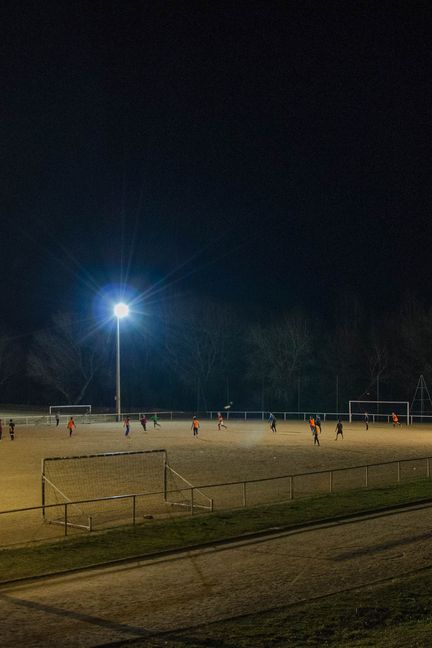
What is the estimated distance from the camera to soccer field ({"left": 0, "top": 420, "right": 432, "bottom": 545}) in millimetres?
26533

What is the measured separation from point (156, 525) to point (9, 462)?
16809mm

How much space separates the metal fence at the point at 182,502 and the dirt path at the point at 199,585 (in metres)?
3.37

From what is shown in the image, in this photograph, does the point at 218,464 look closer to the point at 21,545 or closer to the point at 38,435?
the point at 21,545

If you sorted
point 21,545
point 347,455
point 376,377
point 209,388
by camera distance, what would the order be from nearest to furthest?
point 21,545
point 347,455
point 376,377
point 209,388

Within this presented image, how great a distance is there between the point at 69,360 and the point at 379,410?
4585cm

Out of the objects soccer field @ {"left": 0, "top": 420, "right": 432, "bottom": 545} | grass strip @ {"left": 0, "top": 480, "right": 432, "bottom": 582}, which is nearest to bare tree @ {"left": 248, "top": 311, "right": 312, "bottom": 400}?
soccer field @ {"left": 0, "top": 420, "right": 432, "bottom": 545}

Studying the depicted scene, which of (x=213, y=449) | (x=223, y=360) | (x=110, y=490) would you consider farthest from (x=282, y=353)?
(x=110, y=490)

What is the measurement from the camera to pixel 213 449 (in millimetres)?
39312

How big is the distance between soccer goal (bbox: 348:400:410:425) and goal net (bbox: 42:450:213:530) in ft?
125

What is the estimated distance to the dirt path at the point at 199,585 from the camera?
36.1 ft

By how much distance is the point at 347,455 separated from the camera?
118 feet

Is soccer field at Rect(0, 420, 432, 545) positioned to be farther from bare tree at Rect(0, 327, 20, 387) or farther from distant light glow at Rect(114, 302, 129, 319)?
bare tree at Rect(0, 327, 20, 387)

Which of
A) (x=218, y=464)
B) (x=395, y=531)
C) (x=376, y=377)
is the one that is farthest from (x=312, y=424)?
(x=376, y=377)

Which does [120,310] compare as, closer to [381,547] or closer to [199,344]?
[199,344]
